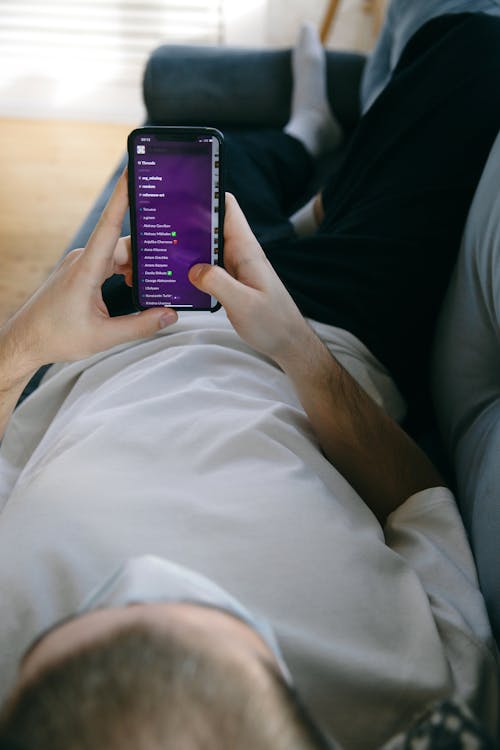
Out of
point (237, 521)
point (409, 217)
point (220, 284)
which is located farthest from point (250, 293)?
point (409, 217)

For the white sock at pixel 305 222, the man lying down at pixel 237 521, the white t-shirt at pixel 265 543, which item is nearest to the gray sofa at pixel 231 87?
the white sock at pixel 305 222

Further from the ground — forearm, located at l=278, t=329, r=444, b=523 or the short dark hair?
the short dark hair

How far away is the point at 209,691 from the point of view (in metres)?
0.34

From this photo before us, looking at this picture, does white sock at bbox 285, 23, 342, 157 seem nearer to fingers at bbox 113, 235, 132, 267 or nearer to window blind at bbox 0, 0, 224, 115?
fingers at bbox 113, 235, 132, 267

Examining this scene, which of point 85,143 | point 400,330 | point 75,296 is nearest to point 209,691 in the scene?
point 75,296

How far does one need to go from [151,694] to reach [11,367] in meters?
0.51

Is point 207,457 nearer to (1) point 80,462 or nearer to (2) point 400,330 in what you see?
(1) point 80,462

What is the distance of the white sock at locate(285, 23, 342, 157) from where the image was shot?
160 centimetres

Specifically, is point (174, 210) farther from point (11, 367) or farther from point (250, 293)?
point (11, 367)

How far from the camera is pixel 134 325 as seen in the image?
71 centimetres

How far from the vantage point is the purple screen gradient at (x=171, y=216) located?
2.24ft

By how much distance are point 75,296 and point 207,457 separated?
22 centimetres

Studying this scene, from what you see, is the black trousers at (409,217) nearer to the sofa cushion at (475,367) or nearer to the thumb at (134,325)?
the sofa cushion at (475,367)

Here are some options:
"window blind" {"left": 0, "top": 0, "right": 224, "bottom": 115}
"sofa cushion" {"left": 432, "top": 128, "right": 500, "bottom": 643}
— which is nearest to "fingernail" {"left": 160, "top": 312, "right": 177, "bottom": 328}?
"sofa cushion" {"left": 432, "top": 128, "right": 500, "bottom": 643}
